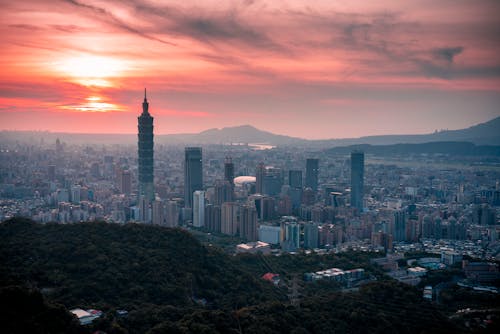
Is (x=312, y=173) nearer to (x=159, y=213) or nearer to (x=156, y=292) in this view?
(x=159, y=213)

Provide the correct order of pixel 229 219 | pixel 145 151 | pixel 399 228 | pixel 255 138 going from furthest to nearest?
pixel 255 138, pixel 145 151, pixel 229 219, pixel 399 228

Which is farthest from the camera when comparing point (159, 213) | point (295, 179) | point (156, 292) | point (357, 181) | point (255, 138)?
point (255, 138)

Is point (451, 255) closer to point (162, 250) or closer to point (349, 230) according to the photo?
point (349, 230)

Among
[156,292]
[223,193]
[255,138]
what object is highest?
[255,138]

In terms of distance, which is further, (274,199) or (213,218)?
(274,199)

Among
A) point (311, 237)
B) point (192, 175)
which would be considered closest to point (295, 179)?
point (192, 175)

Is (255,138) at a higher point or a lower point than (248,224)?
higher

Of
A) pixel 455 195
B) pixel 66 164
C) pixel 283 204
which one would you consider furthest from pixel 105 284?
pixel 66 164

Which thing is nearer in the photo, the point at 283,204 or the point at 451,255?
the point at 451,255
